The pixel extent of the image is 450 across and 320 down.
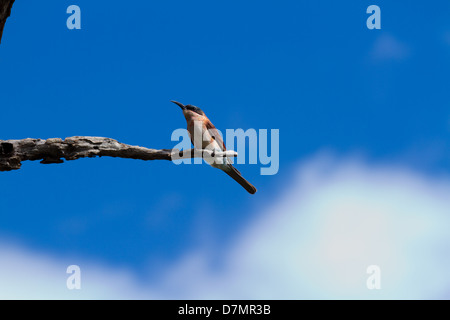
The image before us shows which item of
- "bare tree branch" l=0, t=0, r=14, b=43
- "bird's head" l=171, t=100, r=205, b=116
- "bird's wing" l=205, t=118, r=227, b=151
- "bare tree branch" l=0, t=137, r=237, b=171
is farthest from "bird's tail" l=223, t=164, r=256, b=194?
"bare tree branch" l=0, t=0, r=14, b=43

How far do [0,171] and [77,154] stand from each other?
3.44 ft

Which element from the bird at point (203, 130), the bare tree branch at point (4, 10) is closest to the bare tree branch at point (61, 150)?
the bare tree branch at point (4, 10)

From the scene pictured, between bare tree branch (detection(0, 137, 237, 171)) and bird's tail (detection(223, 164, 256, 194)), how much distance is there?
68.6 inches

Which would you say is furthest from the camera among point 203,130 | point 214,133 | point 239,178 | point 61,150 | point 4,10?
point 214,133

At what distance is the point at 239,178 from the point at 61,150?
3.04m

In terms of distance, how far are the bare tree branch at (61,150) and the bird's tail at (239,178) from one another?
174 cm

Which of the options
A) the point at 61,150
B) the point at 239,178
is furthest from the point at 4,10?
the point at 239,178

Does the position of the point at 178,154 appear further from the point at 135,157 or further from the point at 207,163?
the point at 207,163

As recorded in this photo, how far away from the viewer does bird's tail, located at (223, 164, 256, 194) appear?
7.75m

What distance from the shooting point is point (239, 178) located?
783 cm

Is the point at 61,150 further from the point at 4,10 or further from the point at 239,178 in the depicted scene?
the point at 239,178

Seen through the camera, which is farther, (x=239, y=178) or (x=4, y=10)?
(x=239, y=178)

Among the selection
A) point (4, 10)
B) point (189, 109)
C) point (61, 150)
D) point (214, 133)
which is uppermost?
point (189, 109)
